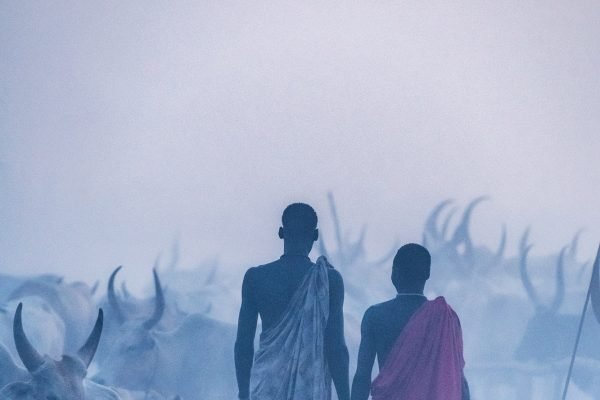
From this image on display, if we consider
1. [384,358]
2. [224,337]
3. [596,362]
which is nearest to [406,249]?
[384,358]

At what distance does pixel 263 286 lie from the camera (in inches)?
102

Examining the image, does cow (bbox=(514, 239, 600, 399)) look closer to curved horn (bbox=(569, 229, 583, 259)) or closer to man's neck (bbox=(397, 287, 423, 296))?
curved horn (bbox=(569, 229, 583, 259))

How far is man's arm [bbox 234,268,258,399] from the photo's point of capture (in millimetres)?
2564

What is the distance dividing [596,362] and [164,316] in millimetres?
2970

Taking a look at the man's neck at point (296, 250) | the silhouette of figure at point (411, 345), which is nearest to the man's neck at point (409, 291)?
the silhouette of figure at point (411, 345)

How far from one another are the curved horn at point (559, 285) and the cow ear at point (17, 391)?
13.6 ft

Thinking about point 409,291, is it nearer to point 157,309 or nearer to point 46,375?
point 46,375

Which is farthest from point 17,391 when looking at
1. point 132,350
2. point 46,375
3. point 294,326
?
point 132,350

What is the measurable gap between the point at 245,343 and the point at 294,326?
15cm

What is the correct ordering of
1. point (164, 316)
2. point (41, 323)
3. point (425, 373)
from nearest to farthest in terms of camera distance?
1. point (425, 373)
2. point (41, 323)
3. point (164, 316)

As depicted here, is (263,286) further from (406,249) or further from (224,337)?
(224,337)

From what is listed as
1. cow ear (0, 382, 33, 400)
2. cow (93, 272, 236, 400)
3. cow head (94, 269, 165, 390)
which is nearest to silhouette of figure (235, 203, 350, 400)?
cow ear (0, 382, 33, 400)

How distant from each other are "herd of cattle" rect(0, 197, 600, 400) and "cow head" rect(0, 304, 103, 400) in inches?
68.7

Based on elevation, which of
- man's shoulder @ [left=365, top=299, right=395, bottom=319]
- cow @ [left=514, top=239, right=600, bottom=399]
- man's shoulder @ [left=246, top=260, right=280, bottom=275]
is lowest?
cow @ [left=514, top=239, right=600, bottom=399]
